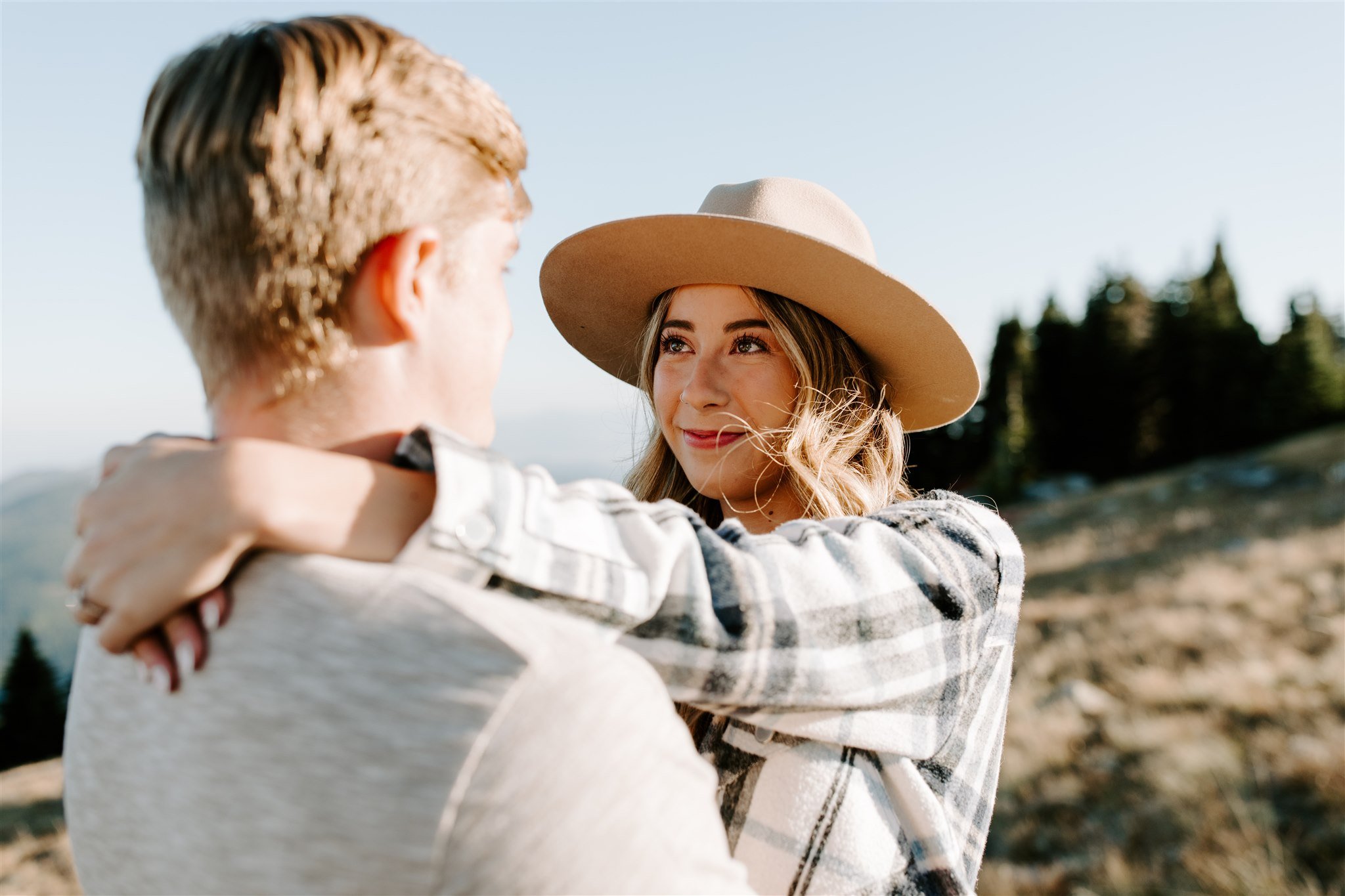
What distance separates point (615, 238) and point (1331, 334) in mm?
45204

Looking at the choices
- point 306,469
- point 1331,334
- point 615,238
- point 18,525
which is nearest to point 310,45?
point 306,469

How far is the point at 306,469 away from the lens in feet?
3.61

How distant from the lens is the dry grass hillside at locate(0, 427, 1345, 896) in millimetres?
7121

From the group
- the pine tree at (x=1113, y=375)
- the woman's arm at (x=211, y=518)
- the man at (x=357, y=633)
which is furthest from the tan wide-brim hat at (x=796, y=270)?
the pine tree at (x=1113, y=375)

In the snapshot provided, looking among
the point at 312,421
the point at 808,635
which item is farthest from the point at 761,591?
the point at 312,421

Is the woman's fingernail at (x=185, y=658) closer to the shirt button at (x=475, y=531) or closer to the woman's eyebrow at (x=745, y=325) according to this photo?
the shirt button at (x=475, y=531)

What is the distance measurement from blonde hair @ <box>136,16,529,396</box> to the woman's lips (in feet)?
5.37

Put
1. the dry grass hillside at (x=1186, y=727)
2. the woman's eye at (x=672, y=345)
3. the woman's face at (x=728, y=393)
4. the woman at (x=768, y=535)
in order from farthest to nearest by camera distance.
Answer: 1. the dry grass hillside at (x=1186, y=727)
2. the woman's eye at (x=672, y=345)
3. the woman's face at (x=728, y=393)
4. the woman at (x=768, y=535)

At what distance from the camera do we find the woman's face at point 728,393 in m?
2.77

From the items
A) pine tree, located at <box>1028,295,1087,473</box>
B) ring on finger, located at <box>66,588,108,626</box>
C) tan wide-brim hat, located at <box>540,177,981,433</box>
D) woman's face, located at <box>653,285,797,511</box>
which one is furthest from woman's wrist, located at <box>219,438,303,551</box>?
pine tree, located at <box>1028,295,1087,473</box>

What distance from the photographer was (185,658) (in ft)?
3.50

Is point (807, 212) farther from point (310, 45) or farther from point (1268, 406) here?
point (1268, 406)

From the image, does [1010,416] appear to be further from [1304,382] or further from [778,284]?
[778,284]

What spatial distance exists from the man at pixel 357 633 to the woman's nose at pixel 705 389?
1376 millimetres
